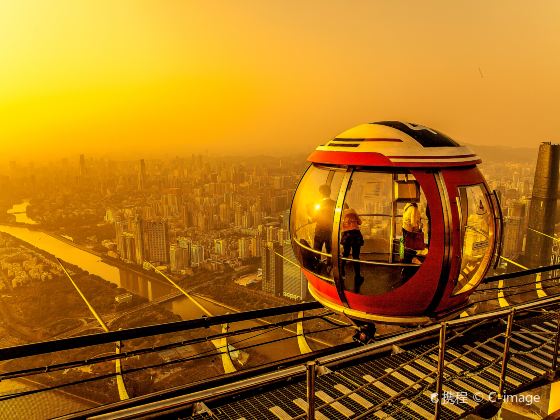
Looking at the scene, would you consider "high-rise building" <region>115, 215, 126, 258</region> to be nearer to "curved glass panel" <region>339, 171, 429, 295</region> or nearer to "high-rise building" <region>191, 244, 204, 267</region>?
"high-rise building" <region>191, 244, 204, 267</region>

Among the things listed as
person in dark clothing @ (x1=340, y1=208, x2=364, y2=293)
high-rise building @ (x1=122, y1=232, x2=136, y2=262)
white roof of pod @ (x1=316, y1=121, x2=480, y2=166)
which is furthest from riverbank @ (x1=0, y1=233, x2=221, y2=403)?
white roof of pod @ (x1=316, y1=121, x2=480, y2=166)

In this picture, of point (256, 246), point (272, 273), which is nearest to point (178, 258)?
point (256, 246)

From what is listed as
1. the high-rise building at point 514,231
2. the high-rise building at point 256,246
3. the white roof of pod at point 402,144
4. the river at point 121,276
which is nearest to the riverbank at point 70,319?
the river at point 121,276

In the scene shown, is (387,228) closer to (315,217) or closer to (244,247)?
(315,217)

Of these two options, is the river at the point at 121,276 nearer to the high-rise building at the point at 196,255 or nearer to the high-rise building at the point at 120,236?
the high-rise building at the point at 120,236

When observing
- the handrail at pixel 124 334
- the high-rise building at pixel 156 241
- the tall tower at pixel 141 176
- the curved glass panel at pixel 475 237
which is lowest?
the high-rise building at pixel 156 241

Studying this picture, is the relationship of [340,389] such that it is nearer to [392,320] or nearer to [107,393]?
[392,320]
